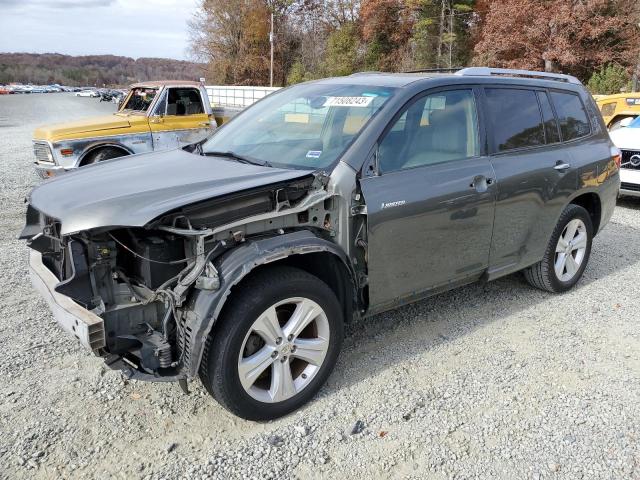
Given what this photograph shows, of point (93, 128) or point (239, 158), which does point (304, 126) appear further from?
point (93, 128)

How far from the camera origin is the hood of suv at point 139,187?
8.68ft

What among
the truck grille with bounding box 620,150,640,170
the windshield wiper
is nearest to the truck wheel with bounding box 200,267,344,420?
the windshield wiper

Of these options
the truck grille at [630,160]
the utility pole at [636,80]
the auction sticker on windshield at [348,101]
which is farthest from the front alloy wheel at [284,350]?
the utility pole at [636,80]

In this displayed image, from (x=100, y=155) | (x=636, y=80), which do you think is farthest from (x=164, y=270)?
(x=636, y=80)

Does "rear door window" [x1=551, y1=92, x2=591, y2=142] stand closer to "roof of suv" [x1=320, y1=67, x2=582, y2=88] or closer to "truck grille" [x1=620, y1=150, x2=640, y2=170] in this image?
"roof of suv" [x1=320, y1=67, x2=582, y2=88]

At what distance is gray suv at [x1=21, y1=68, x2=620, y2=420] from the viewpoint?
9.02 ft

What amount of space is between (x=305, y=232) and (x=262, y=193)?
0.34 meters

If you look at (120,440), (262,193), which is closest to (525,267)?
(262,193)

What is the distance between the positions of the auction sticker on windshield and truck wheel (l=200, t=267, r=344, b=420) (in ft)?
4.08

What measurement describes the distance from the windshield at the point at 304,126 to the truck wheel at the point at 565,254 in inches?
85.7

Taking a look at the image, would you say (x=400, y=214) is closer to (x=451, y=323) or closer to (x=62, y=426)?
(x=451, y=323)

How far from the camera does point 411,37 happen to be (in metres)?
41.3

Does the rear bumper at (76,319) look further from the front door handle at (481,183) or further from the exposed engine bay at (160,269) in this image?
the front door handle at (481,183)

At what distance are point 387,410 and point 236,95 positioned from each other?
77.4ft
